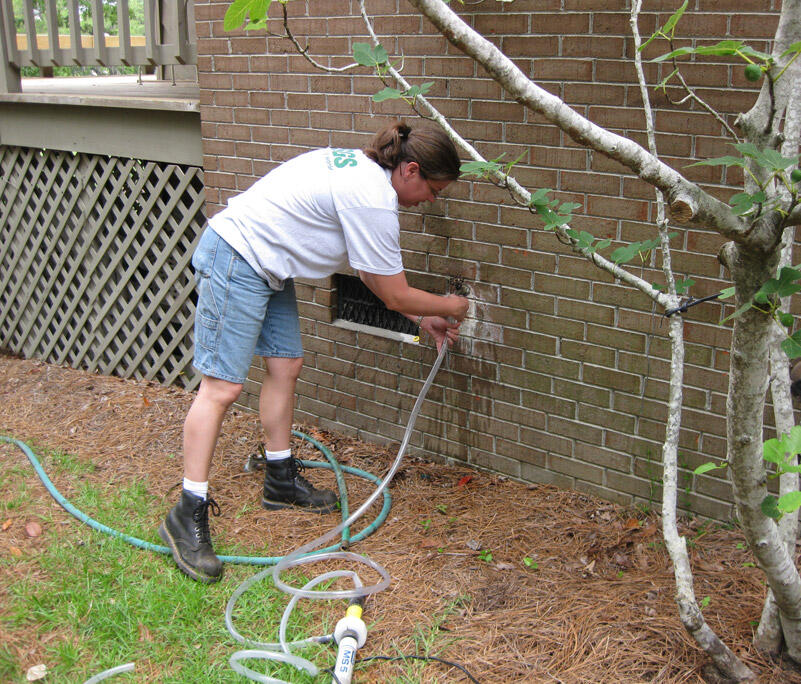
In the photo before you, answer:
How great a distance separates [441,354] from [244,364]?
851 millimetres

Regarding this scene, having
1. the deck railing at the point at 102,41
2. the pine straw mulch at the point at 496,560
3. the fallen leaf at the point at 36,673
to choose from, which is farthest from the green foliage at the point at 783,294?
the deck railing at the point at 102,41

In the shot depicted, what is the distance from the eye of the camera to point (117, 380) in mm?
5352

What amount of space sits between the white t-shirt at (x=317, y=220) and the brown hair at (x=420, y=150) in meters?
0.06

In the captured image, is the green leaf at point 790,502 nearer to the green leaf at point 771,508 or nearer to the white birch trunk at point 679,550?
the green leaf at point 771,508

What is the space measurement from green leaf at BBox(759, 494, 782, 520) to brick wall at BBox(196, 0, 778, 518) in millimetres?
1090

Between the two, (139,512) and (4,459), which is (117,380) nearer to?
(4,459)

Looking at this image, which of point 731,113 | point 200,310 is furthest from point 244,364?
point 731,113

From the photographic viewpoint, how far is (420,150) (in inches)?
113

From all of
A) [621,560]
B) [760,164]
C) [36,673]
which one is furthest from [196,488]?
[760,164]

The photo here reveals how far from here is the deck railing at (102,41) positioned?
4.69 m

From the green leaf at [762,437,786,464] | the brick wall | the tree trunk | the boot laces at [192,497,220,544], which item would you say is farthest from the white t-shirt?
the green leaf at [762,437,786,464]

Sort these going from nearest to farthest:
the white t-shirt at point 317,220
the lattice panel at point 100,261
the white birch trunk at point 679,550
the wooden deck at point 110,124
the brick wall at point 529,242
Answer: the white birch trunk at point 679,550 → the white t-shirt at point 317,220 → the brick wall at point 529,242 → the wooden deck at point 110,124 → the lattice panel at point 100,261

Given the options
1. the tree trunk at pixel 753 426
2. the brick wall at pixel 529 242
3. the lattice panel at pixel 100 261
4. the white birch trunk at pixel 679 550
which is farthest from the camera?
the lattice panel at pixel 100 261

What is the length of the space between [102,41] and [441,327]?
3265 mm
